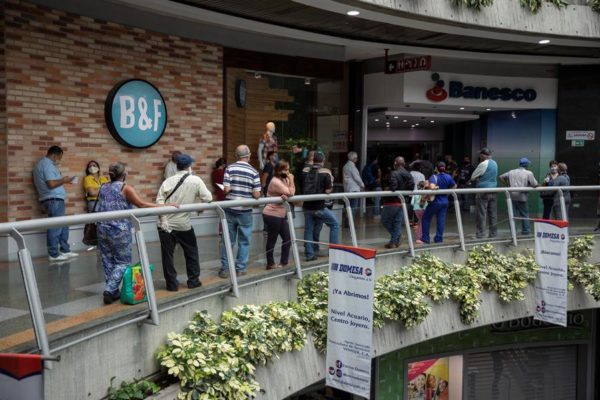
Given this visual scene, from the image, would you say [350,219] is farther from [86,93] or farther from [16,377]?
[16,377]

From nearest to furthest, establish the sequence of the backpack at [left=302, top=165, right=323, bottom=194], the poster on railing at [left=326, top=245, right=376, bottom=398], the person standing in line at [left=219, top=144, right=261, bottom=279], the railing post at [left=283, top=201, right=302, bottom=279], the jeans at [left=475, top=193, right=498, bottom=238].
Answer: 1. the poster on railing at [left=326, top=245, right=376, bottom=398]
2. the person standing in line at [left=219, top=144, right=261, bottom=279]
3. the railing post at [left=283, top=201, right=302, bottom=279]
4. the backpack at [left=302, top=165, right=323, bottom=194]
5. the jeans at [left=475, top=193, right=498, bottom=238]

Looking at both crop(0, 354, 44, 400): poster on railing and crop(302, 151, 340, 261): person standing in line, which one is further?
crop(302, 151, 340, 261): person standing in line

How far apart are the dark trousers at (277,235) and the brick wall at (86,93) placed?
13.9ft

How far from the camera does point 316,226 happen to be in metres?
7.98

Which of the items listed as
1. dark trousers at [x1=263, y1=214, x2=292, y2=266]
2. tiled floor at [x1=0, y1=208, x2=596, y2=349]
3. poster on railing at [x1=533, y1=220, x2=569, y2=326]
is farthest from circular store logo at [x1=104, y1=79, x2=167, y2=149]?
poster on railing at [x1=533, y1=220, x2=569, y2=326]

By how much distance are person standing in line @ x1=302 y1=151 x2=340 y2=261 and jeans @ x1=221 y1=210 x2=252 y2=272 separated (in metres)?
1.09

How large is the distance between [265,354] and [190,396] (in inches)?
47.0

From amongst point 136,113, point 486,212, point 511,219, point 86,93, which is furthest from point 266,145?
point 511,219

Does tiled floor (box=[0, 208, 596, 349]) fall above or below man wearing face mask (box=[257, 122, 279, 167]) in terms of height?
below

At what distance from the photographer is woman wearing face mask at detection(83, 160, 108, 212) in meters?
9.91

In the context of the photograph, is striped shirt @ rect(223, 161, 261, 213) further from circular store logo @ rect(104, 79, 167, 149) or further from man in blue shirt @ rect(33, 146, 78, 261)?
circular store logo @ rect(104, 79, 167, 149)

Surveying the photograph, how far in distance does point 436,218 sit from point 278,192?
334 centimetres

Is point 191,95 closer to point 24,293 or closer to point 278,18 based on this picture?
point 278,18

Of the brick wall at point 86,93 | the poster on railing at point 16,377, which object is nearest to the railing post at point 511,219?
the brick wall at point 86,93
